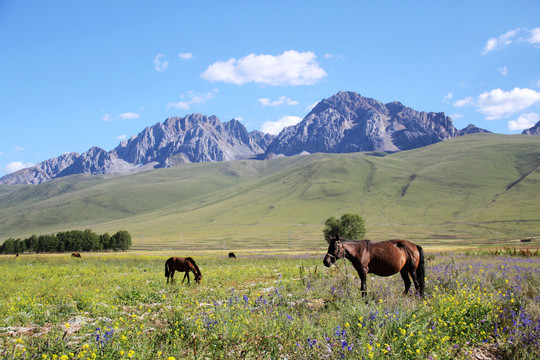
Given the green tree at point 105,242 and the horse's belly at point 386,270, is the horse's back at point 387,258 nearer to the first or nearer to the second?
the horse's belly at point 386,270

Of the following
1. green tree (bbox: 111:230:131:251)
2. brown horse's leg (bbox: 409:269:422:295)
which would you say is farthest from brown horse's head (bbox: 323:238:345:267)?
green tree (bbox: 111:230:131:251)

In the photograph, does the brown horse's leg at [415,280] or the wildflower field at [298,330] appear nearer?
the wildflower field at [298,330]

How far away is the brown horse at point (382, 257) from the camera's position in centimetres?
1162

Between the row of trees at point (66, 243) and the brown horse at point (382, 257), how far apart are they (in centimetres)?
9387

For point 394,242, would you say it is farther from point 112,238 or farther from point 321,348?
point 112,238

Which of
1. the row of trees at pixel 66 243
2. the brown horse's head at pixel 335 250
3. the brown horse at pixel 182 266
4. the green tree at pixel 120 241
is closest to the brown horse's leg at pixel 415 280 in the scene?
the brown horse's head at pixel 335 250

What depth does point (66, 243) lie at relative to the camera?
297ft

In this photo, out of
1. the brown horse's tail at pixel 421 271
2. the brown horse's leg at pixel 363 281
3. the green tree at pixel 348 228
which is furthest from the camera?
the green tree at pixel 348 228

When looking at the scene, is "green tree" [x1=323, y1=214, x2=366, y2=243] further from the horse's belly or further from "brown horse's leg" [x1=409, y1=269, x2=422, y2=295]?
the horse's belly

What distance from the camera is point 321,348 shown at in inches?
250

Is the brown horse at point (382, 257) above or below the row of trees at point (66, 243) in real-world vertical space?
above

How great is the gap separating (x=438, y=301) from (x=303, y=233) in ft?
533

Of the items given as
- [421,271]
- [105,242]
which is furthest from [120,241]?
[421,271]

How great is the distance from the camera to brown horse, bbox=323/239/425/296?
11625mm
